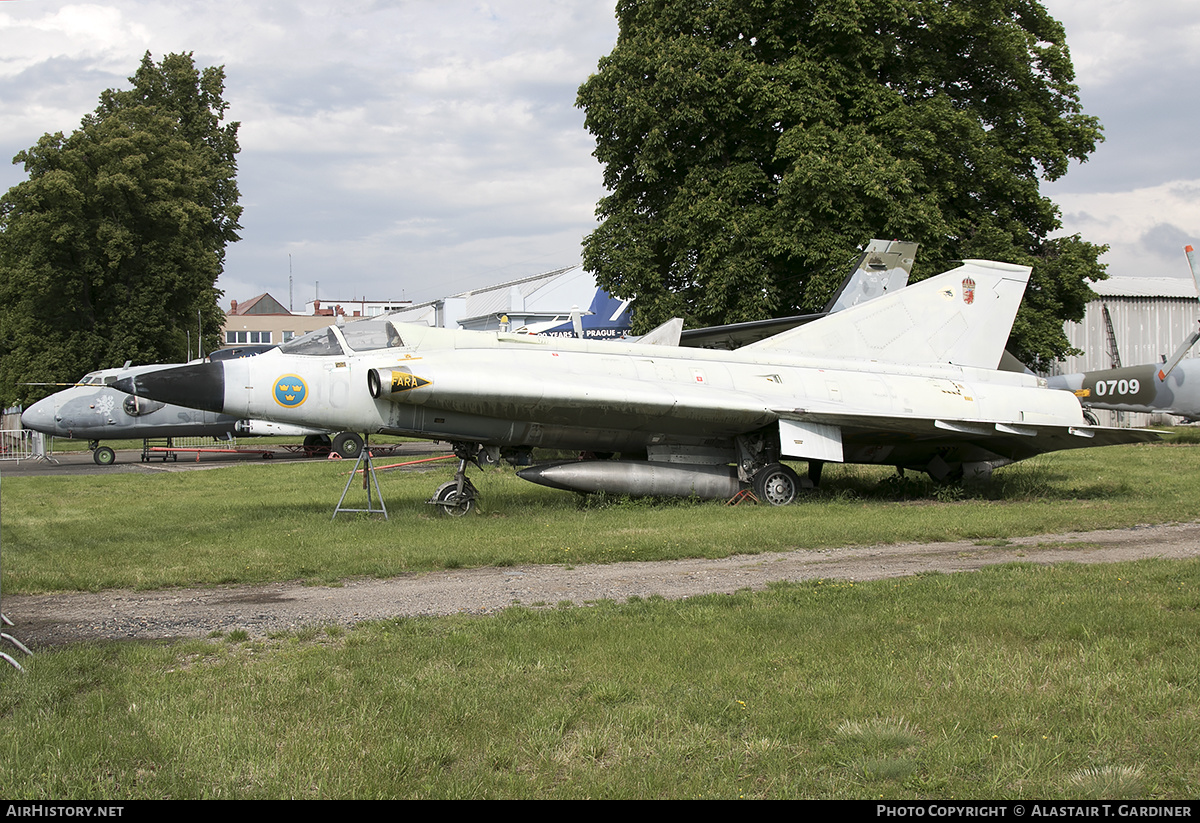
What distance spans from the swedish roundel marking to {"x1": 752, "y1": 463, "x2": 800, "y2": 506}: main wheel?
6971 millimetres

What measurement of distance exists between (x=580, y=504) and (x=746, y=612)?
7714 mm

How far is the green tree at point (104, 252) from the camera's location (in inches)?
1506

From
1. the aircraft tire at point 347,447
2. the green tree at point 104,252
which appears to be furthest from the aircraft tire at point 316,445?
the green tree at point 104,252

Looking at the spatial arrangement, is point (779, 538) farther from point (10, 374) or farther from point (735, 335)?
point (10, 374)

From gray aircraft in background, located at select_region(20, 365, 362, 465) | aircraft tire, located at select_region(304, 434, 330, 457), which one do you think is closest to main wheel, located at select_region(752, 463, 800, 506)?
gray aircraft in background, located at select_region(20, 365, 362, 465)

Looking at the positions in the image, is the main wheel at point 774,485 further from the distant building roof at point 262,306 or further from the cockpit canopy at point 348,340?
the distant building roof at point 262,306

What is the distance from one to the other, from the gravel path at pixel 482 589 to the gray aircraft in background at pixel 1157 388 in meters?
15.2

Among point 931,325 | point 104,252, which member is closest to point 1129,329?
point 931,325

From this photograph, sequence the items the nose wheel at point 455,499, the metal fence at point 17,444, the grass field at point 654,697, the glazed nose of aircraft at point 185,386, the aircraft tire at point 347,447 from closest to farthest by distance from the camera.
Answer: the grass field at point 654,697
the glazed nose of aircraft at point 185,386
the nose wheel at point 455,499
the aircraft tire at point 347,447
the metal fence at point 17,444

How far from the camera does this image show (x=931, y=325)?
1655cm

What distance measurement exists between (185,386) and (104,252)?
3205 cm

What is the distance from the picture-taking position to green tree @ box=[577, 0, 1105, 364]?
76.2 feet

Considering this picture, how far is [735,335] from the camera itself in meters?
20.5

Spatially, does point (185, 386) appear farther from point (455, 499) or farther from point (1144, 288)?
point (1144, 288)
